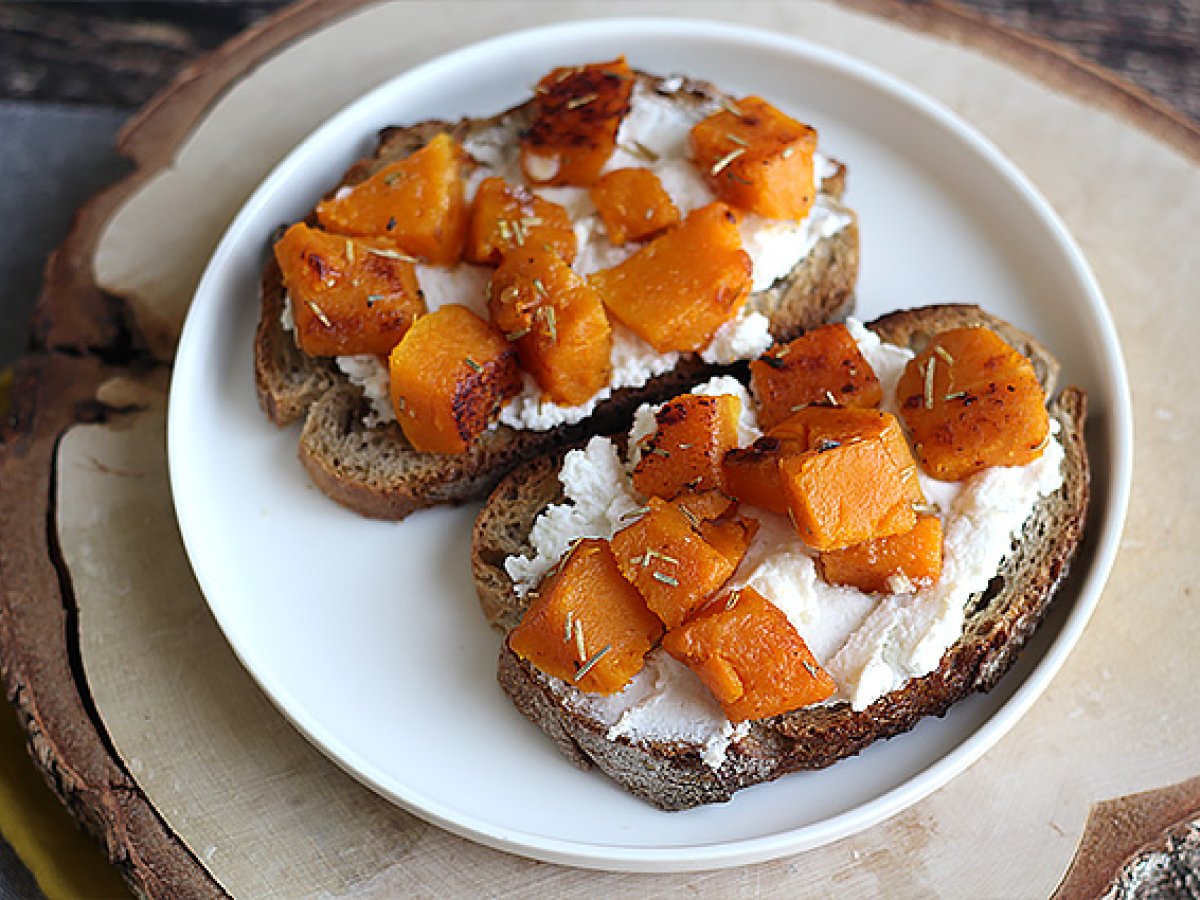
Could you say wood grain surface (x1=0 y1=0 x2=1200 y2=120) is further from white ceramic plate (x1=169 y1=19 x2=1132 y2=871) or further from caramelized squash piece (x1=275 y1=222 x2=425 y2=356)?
caramelized squash piece (x1=275 y1=222 x2=425 y2=356)

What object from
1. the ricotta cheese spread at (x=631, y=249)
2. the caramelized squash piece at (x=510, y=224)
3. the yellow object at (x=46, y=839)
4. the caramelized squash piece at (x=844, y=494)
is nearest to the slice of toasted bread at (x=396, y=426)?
the ricotta cheese spread at (x=631, y=249)

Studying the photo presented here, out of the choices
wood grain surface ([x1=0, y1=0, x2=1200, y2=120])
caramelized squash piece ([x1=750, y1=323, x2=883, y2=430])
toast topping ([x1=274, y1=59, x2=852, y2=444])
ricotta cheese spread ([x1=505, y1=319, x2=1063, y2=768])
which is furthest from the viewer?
wood grain surface ([x1=0, y1=0, x2=1200, y2=120])

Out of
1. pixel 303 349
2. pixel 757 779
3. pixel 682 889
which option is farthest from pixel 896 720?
pixel 303 349

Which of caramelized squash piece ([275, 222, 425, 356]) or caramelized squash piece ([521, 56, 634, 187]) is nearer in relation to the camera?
caramelized squash piece ([275, 222, 425, 356])

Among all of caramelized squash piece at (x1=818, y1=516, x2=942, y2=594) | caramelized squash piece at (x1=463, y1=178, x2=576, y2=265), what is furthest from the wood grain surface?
caramelized squash piece at (x1=818, y1=516, x2=942, y2=594)

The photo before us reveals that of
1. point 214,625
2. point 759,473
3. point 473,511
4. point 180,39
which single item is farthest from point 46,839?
point 180,39

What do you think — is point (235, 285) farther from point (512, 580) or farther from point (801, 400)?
point (801, 400)

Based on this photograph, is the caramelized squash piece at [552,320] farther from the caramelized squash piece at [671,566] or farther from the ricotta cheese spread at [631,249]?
the caramelized squash piece at [671,566]
